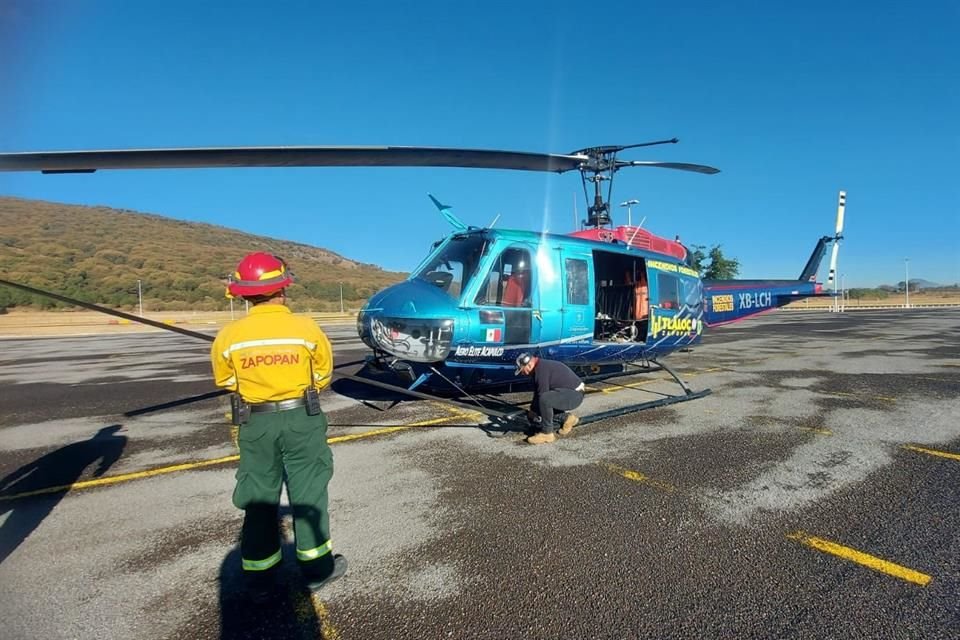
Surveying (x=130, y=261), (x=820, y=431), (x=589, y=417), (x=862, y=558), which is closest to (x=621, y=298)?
(x=589, y=417)

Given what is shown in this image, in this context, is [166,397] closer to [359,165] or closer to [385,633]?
[359,165]

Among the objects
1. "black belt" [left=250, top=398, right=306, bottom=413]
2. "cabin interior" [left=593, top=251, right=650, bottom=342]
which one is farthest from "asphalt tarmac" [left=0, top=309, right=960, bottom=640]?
"cabin interior" [left=593, top=251, right=650, bottom=342]

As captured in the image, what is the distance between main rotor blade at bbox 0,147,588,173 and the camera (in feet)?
13.8

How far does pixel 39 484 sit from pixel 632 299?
867 centimetres

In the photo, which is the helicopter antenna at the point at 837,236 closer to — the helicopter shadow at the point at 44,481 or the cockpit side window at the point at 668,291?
the cockpit side window at the point at 668,291

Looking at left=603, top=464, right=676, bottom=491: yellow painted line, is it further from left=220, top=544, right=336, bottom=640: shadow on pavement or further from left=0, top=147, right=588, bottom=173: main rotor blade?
left=0, top=147, right=588, bottom=173: main rotor blade

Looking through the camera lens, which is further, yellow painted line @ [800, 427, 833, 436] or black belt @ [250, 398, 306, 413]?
yellow painted line @ [800, 427, 833, 436]

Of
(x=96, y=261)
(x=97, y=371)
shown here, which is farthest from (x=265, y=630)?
(x=96, y=261)

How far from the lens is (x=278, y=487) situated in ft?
9.86

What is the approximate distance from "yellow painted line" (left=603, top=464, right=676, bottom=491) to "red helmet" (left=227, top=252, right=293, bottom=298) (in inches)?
143

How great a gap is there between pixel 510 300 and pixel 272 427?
4.46 metres

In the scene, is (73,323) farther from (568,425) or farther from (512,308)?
(568,425)

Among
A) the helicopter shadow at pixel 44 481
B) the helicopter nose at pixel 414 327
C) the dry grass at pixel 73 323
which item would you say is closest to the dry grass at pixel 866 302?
the dry grass at pixel 73 323

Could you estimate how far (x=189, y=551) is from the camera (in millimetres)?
3441
